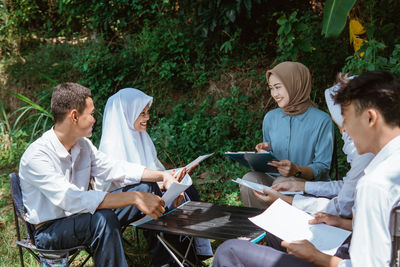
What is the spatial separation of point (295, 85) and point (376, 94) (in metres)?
1.89

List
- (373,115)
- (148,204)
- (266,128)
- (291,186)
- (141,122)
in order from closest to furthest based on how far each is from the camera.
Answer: (373,115)
(148,204)
(291,186)
(141,122)
(266,128)

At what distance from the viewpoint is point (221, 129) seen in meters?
5.84

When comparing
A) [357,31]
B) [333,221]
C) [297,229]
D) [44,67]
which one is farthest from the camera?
[44,67]

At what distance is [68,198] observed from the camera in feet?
8.23

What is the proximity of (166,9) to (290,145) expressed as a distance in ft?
15.6

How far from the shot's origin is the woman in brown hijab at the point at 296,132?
3279mm

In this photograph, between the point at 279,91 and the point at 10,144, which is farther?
the point at 10,144

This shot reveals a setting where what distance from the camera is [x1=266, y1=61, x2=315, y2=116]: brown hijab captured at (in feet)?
11.3

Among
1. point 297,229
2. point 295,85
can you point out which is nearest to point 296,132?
point 295,85

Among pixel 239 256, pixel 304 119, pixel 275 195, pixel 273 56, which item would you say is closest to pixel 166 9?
pixel 273 56

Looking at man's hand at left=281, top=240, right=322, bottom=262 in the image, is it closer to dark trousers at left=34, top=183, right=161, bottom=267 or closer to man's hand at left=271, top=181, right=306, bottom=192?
man's hand at left=271, top=181, right=306, bottom=192

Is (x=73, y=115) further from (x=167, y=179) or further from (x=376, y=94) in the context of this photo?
(x=376, y=94)

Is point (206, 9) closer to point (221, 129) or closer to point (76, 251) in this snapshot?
point (221, 129)

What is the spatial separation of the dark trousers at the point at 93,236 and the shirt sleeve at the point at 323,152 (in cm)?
172
